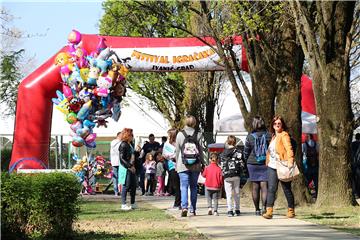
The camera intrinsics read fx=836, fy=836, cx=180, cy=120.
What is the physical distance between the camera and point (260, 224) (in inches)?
527

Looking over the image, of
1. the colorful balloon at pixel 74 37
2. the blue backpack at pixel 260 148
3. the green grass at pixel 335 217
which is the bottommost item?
the green grass at pixel 335 217

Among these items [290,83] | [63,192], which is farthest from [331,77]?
[63,192]

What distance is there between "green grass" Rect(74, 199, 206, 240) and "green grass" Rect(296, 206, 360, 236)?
2293 mm

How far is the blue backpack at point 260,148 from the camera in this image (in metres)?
15.1

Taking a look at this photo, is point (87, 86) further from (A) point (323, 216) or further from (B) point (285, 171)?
(A) point (323, 216)

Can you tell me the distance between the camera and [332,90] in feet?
52.4

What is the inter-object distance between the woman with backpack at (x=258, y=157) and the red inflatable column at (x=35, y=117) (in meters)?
8.73

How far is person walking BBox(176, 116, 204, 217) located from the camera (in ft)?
49.6

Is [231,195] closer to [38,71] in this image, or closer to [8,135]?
[38,71]

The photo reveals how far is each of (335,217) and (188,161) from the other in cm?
278

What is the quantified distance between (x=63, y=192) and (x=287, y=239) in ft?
9.82

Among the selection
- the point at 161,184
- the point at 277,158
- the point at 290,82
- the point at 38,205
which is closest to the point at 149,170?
the point at 161,184

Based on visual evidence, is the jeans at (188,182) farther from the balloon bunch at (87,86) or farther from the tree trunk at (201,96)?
the tree trunk at (201,96)

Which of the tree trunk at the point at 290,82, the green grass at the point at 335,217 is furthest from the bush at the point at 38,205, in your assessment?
the tree trunk at the point at 290,82
